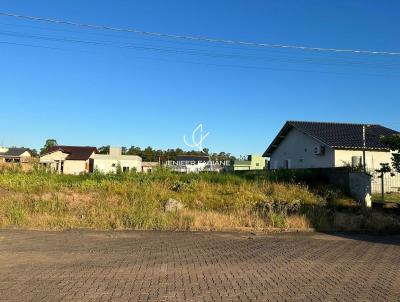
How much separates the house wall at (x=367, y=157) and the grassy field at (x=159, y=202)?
11734mm

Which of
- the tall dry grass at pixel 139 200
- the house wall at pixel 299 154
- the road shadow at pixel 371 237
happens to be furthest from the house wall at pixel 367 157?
the road shadow at pixel 371 237

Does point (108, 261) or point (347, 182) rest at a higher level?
point (347, 182)

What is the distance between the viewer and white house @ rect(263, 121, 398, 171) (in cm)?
3597

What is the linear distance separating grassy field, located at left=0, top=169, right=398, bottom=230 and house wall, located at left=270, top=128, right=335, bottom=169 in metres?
12.8

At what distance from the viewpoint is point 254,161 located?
74750mm

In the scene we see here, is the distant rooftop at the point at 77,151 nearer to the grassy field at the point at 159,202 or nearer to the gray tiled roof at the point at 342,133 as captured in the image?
the gray tiled roof at the point at 342,133

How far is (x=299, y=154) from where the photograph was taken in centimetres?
4141

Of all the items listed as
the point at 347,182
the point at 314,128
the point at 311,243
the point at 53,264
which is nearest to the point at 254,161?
the point at 314,128

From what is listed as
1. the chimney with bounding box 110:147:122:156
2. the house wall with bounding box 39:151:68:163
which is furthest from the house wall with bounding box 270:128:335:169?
the house wall with bounding box 39:151:68:163

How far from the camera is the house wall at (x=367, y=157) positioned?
3588 cm

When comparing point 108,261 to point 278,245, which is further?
point 278,245

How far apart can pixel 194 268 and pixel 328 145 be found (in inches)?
1126

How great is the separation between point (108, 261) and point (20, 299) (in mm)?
3220

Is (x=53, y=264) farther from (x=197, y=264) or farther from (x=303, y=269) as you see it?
(x=303, y=269)
